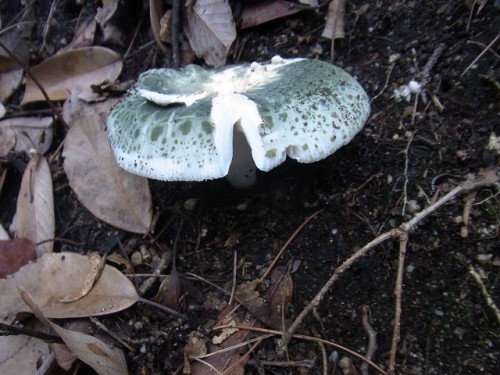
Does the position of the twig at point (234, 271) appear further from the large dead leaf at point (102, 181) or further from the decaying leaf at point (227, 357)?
the large dead leaf at point (102, 181)

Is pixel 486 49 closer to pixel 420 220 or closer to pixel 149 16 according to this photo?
pixel 420 220

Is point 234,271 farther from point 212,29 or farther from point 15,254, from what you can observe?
point 212,29

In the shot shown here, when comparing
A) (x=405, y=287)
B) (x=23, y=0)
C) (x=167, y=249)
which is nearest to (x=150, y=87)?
(x=167, y=249)

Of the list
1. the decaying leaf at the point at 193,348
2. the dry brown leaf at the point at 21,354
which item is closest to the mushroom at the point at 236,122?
the decaying leaf at the point at 193,348

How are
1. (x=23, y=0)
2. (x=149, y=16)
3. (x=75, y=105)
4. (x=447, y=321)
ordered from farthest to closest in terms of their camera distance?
1. (x=23, y=0)
2. (x=149, y=16)
3. (x=75, y=105)
4. (x=447, y=321)

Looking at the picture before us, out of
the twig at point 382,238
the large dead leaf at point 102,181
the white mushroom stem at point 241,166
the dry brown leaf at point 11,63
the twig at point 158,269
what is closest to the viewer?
the twig at point 382,238

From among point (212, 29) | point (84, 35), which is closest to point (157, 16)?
point (212, 29)
